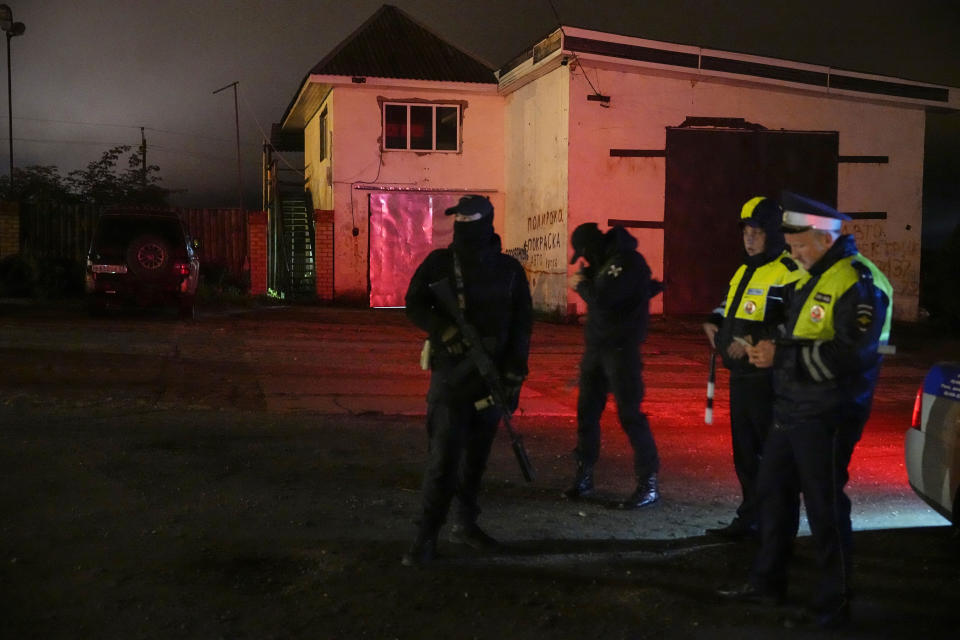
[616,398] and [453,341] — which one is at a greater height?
[453,341]

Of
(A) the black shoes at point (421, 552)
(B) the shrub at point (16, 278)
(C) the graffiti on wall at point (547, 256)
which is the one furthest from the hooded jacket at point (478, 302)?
(B) the shrub at point (16, 278)

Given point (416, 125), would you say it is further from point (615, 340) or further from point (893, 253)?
point (615, 340)

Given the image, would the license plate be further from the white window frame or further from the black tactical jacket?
the black tactical jacket

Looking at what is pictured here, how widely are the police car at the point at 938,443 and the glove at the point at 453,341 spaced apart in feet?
8.17

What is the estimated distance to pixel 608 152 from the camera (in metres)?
20.4

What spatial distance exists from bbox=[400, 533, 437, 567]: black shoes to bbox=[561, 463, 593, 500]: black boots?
1627mm

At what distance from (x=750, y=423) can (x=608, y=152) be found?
1548 centimetres

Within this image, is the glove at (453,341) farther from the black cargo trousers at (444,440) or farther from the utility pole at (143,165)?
the utility pole at (143,165)

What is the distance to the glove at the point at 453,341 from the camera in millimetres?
4873

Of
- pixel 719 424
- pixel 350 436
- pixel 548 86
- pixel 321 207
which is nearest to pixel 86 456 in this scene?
pixel 350 436

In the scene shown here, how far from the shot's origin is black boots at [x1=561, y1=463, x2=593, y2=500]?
253 inches

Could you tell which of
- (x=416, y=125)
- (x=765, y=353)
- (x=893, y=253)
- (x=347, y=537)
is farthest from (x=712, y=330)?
(x=416, y=125)

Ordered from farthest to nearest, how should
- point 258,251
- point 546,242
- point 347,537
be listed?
point 258,251, point 546,242, point 347,537

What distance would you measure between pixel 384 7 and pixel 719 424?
19767mm
